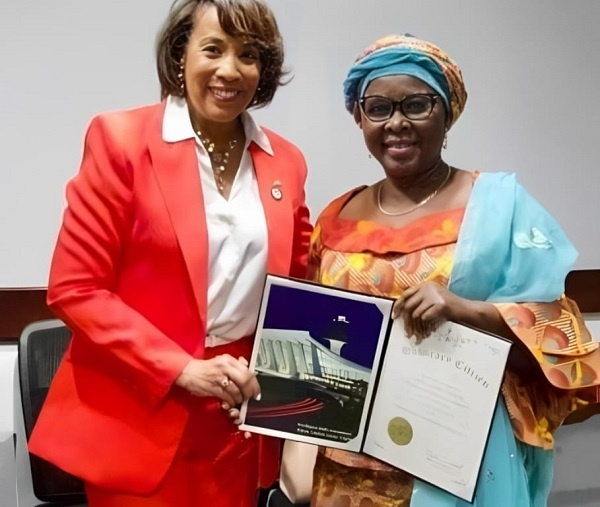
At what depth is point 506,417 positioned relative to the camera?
1.08 metres

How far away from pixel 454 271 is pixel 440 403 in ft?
0.64

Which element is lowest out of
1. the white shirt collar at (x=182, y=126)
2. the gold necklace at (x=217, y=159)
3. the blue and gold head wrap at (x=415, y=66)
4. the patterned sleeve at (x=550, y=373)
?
the patterned sleeve at (x=550, y=373)

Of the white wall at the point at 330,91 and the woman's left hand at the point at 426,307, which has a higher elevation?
the white wall at the point at 330,91

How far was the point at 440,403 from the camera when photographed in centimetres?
104

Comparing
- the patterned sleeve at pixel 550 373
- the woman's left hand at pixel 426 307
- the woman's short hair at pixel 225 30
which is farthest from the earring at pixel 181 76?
the patterned sleeve at pixel 550 373

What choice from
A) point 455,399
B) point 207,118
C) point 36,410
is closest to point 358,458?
point 455,399

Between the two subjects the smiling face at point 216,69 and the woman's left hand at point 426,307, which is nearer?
the woman's left hand at point 426,307

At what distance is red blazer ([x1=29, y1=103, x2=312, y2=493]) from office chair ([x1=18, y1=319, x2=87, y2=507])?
51cm

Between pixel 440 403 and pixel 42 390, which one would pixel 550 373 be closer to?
pixel 440 403

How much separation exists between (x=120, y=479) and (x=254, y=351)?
0.29 metres

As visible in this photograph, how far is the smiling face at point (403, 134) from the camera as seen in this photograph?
1.12m

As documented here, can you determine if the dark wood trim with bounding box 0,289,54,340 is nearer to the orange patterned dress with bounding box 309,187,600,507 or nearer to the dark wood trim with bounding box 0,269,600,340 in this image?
the dark wood trim with bounding box 0,269,600,340

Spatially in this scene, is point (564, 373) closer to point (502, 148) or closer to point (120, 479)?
point (120, 479)

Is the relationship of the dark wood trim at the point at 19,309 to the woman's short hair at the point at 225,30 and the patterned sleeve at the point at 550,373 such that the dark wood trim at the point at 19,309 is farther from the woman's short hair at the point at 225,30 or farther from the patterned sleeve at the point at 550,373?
the patterned sleeve at the point at 550,373
